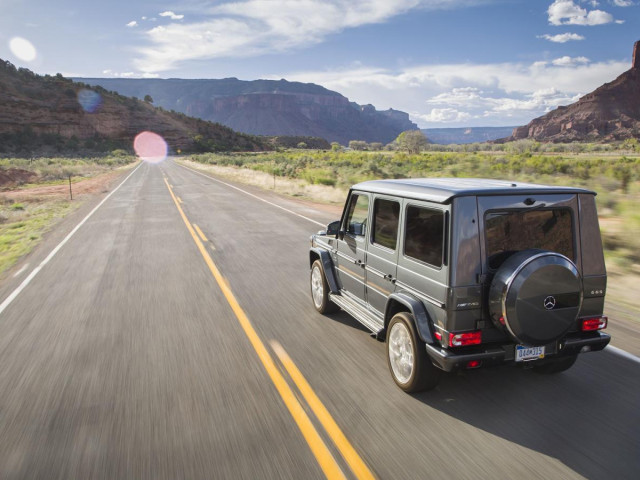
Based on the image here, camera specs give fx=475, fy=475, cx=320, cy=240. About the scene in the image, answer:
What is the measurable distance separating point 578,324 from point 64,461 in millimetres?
4317

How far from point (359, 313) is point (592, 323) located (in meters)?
2.30

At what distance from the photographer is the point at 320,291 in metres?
6.62

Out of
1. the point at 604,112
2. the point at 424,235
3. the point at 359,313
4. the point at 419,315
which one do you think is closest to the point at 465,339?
the point at 419,315

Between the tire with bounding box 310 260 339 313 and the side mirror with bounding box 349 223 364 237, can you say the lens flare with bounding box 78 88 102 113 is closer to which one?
the tire with bounding box 310 260 339 313

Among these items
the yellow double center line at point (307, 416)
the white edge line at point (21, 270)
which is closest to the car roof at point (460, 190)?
the yellow double center line at point (307, 416)

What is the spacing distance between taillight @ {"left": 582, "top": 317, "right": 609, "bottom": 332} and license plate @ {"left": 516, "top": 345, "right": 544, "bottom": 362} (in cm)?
53

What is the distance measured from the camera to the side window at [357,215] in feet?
17.7

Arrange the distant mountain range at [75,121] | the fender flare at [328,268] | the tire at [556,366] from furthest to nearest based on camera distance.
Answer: the distant mountain range at [75,121] < the fender flare at [328,268] < the tire at [556,366]

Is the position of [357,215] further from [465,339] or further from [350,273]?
[465,339]

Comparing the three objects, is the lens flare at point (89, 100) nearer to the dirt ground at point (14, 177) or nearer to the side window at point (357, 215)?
the dirt ground at point (14, 177)

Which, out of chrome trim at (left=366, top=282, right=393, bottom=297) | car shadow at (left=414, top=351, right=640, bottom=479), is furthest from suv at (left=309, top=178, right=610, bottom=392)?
car shadow at (left=414, top=351, right=640, bottom=479)

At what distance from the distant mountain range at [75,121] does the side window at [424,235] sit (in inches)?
3974

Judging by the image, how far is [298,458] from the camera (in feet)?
11.1

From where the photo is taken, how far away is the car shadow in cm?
342
